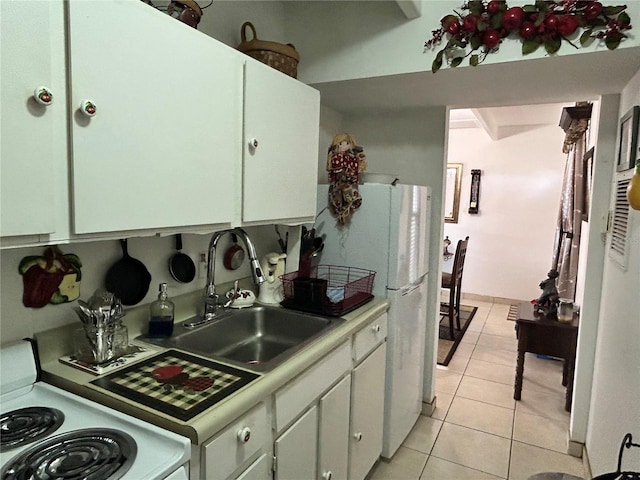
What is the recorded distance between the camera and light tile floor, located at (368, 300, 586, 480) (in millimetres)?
2268

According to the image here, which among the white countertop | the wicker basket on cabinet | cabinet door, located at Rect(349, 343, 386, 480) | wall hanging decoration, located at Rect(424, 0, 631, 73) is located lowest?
cabinet door, located at Rect(349, 343, 386, 480)

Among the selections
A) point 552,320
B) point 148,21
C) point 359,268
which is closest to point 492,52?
point 359,268

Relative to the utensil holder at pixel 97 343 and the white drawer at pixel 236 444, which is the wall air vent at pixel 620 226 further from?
the utensil holder at pixel 97 343

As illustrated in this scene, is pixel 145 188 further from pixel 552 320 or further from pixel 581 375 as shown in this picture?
pixel 552 320

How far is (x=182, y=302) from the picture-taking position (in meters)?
1.71

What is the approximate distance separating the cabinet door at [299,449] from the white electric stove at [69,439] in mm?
455

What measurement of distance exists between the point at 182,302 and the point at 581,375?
2261 millimetres

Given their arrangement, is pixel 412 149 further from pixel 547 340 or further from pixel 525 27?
pixel 547 340

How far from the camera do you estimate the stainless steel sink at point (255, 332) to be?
5.46 feet

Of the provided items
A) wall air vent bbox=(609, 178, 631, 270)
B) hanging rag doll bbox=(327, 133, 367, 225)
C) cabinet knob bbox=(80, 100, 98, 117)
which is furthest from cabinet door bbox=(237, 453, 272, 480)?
wall air vent bbox=(609, 178, 631, 270)

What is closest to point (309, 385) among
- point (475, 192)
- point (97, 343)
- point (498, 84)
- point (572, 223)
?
point (97, 343)

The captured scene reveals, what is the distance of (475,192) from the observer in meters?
5.64

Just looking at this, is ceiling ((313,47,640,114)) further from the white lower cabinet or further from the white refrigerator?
the white lower cabinet

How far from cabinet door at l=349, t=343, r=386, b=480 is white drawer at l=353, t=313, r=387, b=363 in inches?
1.7
